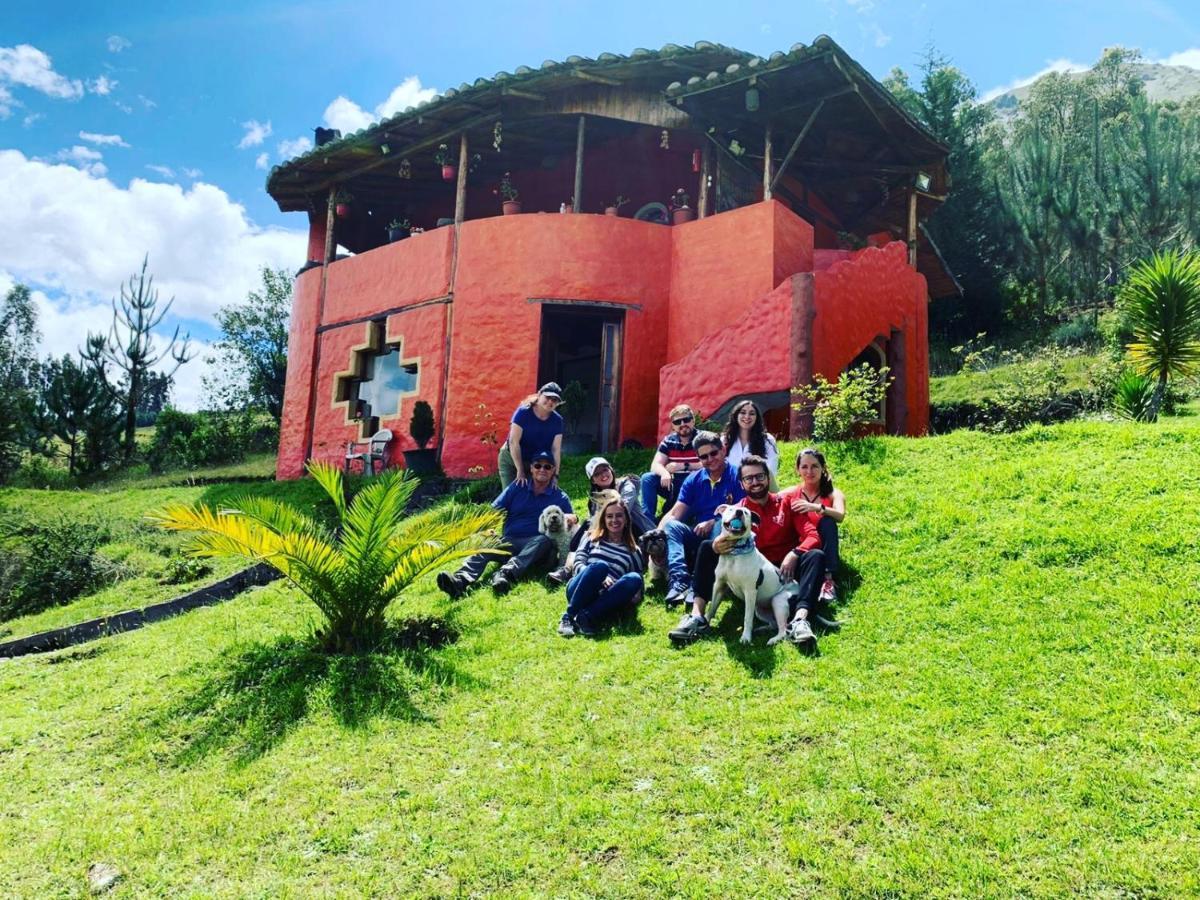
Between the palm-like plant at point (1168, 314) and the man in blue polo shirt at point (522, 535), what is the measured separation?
6.73 meters

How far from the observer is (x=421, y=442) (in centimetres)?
1311

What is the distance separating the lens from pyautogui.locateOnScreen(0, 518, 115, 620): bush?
9.34 m

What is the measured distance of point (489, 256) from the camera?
43.0ft

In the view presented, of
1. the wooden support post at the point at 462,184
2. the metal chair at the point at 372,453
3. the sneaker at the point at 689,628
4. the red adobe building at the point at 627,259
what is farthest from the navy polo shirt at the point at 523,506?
the wooden support post at the point at 462,184

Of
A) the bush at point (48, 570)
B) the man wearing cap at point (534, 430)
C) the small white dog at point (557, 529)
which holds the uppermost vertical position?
the man wearing cap at point (534, 430)

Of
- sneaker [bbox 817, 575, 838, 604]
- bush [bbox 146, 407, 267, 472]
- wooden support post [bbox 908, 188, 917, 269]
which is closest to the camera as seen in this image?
sneaker [bbox 817, 575, 838, 604]

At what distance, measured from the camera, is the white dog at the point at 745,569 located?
16.4ft

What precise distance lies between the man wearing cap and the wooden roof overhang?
23.4 ft

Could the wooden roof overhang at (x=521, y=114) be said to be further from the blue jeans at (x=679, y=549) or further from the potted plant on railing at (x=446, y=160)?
the blue jeans at (x=679, y=549)

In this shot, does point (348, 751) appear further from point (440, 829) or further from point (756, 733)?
point (756, 733)

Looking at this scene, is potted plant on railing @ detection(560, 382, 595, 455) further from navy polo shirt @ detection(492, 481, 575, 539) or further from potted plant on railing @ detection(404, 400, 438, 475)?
navy polo shirt @ detection(492, 481, 575, 539)

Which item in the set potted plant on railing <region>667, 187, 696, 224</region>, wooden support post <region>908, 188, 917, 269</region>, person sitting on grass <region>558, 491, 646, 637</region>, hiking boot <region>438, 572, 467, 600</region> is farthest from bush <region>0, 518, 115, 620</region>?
wooden support post <region>908, 188, 917, 269</region>

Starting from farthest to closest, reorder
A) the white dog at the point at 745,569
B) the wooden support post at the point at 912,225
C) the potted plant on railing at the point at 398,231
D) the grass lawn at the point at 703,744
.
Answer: the potted plant on railing at the point at 398,231, the wooden support post at the point at 912,225, the white dog at the point at 745,569, the grass lawn at the point at 703,744

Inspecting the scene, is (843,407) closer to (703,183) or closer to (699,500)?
(699,500)
